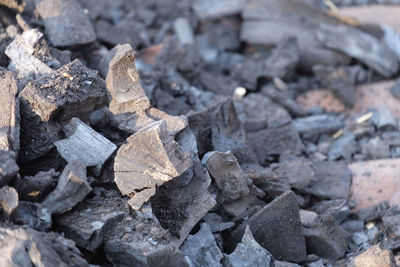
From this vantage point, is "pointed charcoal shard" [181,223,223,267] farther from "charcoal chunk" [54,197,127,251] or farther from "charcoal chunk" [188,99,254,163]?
"charcoal chunk" [188,99,254,163]

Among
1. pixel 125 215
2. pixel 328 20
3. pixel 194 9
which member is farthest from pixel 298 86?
pixel 125 215

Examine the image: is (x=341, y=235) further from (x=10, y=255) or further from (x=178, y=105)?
(x=10, y=255)

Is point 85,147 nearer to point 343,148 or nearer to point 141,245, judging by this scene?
point 141,245

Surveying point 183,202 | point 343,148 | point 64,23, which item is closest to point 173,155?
point 183,202

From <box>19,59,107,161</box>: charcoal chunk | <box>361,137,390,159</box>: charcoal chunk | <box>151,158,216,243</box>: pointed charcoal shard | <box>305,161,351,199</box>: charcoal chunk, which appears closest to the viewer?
<box>151,158,216,243</box>: pointed charcoal shard

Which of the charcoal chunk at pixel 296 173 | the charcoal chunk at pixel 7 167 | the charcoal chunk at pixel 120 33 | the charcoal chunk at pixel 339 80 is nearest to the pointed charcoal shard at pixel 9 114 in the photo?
the charcoal chunk at pixel 7 167

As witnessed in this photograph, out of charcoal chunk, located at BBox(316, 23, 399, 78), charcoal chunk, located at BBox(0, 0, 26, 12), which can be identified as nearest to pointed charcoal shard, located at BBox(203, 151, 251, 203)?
charcoal chunk, located at BBox(0, 0, 26, 12)
